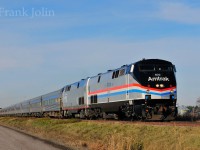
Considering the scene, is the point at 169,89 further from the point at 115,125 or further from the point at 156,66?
the point at 115,125

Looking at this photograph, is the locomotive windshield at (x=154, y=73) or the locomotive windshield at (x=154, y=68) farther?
the locomotive windshield at (x=154, y=68)

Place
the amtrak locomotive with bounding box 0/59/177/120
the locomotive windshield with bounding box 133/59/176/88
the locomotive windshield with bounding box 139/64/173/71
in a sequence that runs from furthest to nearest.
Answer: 1. the locomotive windshield with bounding box 139/64/173/71
2. the locomotive windshield with bounding box 133/59/176/88
3. the amtrak locomotive with bounding box 0/59/177/120

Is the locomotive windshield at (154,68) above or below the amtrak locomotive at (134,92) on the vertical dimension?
above

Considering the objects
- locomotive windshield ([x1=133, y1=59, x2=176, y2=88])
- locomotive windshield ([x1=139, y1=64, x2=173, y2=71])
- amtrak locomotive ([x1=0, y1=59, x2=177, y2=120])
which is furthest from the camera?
locomotive windshield ([x1=139, y1=64, x2=173, y2=71])

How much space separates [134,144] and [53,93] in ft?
142

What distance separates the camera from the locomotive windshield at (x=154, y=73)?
27.4 meters

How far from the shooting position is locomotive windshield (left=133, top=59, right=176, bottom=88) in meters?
27.4

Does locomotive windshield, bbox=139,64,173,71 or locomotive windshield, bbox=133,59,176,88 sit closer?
locomotive windshield, bbox=133,59,176,88

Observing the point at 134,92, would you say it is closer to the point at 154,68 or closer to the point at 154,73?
the point at 154,73

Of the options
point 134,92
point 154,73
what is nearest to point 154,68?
point 154,73

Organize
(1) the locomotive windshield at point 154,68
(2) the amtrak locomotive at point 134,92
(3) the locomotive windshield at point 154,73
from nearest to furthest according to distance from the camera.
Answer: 1. (2) the amtrak locomotive at point 134,92
2. (3) the locomotive windshield at point 154,73
3. (1) the locomotive windshield at point 154,68

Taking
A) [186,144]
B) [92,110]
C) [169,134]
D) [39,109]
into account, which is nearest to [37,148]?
[169,134]

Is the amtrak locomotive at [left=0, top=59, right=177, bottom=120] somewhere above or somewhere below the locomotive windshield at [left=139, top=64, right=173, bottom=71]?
below

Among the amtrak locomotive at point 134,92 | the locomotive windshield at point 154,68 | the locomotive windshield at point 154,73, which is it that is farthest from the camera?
the locomotive windshield at point 154,68
